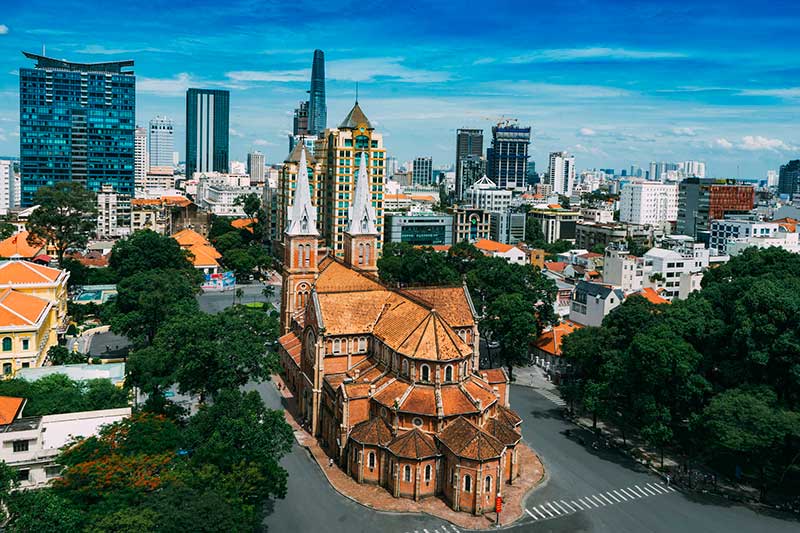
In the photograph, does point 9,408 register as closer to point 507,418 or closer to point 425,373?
point 425,373

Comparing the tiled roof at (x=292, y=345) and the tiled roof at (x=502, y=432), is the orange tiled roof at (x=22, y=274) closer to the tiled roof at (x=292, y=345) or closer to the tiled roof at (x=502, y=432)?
the tiled roof at (x=292, y=345)

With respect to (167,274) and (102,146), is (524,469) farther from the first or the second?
(102,146)

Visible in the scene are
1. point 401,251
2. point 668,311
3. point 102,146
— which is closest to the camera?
point 668,311

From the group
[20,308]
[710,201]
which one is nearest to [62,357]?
[20,308]

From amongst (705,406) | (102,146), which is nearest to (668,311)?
(705,406)

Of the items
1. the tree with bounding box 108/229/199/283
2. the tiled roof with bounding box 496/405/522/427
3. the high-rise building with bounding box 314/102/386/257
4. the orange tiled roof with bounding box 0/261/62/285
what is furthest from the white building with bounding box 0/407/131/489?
the high-rise building with bounding box 314/102/386/257

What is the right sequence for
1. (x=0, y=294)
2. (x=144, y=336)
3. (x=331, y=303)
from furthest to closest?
(x=144, y=336), (x=0, y=294), (x=331, y=303)

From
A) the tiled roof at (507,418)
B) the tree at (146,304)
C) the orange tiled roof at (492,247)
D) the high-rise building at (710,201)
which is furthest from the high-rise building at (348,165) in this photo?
the high-rise building at (710,201)
